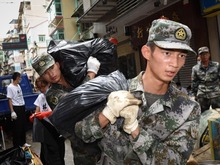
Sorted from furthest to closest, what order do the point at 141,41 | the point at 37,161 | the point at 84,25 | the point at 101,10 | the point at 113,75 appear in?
the point at 84,25 < the point at 101,10 < the point at 141,41 < the point at 37,161 < the point at 113,75

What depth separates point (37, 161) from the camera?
3.69 metres

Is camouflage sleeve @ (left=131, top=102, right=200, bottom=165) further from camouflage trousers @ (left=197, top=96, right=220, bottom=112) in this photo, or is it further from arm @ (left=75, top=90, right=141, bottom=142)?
camouflage trousers @ (left=197, top=96, right=220, bottom=112)

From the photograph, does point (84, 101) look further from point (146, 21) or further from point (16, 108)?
point (146, 21)

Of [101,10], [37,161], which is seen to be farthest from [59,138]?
[101,10]

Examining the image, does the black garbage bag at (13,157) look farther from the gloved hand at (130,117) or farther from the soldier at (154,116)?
the gloved hand at (130,117)

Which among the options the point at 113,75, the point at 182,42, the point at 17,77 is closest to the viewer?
the point at 182,42

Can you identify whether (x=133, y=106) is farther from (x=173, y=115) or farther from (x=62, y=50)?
(x=62, y=50)

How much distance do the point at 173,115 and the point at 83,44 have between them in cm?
141

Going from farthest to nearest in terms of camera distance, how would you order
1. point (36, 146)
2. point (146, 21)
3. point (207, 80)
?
point (146, 21)
point (36, 146)
point (207, 80)

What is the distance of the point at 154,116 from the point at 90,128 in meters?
0.39

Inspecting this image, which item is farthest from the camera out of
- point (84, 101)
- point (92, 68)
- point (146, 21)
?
point (146, 21)

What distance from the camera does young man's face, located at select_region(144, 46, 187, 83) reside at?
1566 mm

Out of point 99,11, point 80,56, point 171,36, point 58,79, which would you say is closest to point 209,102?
point 80,56

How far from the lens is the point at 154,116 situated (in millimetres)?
1635
